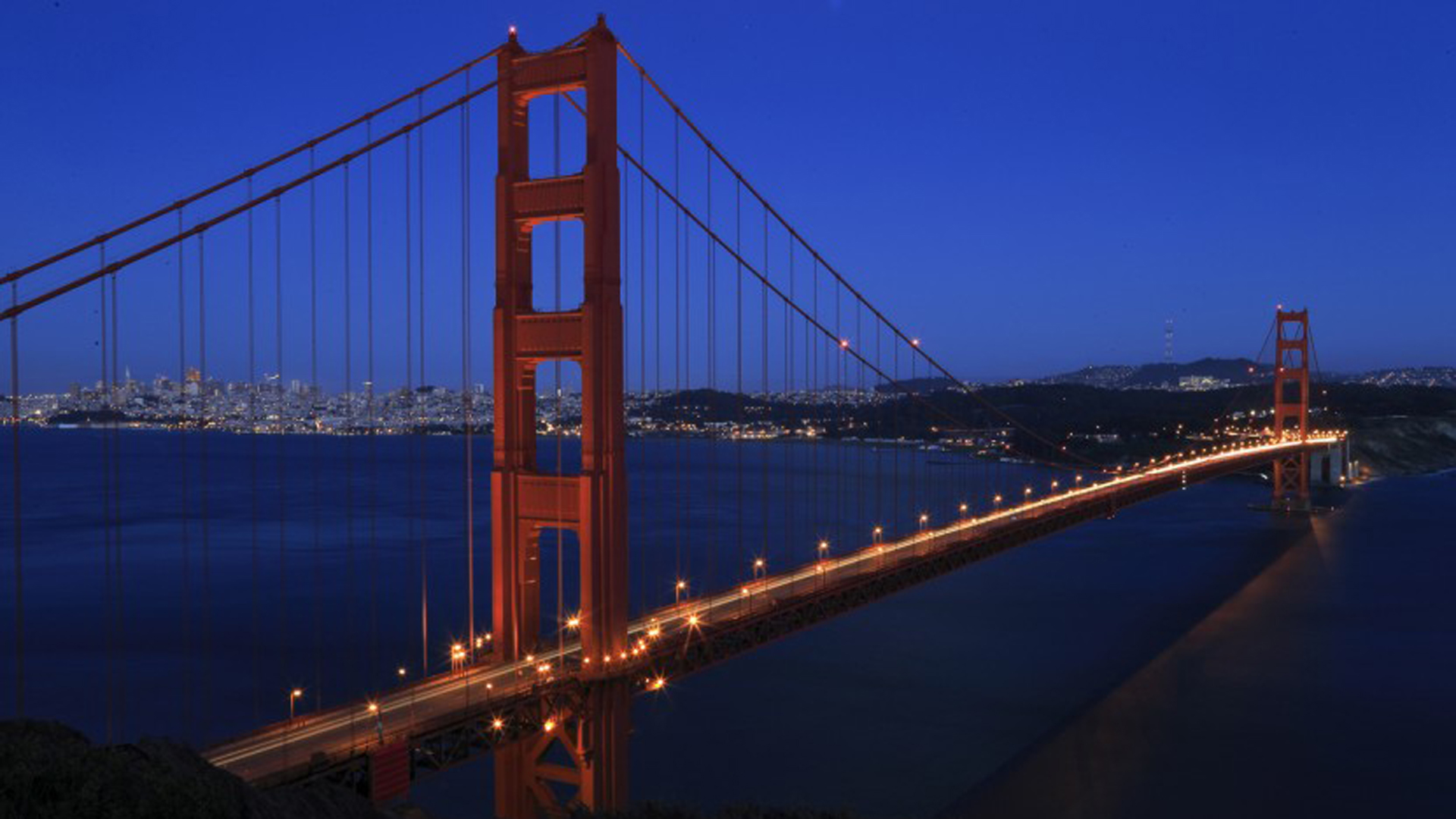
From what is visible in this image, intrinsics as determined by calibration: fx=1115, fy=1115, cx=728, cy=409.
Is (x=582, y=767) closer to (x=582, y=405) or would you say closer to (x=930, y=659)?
(x=582, y=405)

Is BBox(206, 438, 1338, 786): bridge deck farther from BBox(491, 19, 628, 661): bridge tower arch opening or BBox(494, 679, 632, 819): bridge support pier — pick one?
BBox(491, 19, 628, 661): bridge tower arch opening

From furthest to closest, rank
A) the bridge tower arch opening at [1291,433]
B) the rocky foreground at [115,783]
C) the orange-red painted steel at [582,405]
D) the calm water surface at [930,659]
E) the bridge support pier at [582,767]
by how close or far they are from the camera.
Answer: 1. the bridge tower arch opening at [1291,433]
2. the calm water surface at [930,659]
3. the orange-red painted steel at [582,405]
4. the bridge support pier at [582,767]
5. the rocky foreground at [115,783]

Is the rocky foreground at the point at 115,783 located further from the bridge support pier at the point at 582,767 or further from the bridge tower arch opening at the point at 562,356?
the bridge tower arch opening at the point at 562,356

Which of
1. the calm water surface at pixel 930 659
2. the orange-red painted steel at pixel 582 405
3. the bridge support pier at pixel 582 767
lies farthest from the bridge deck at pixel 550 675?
the calm water surface at pixel 930 659

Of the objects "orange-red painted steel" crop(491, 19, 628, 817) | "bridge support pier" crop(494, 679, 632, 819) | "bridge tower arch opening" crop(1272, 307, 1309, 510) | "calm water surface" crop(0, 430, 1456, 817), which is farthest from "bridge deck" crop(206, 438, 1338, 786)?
"bridge tower arch opening" crop(1272, 307, 1309, 510)

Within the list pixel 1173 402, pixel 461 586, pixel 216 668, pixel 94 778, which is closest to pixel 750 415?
pixel 1173 402
